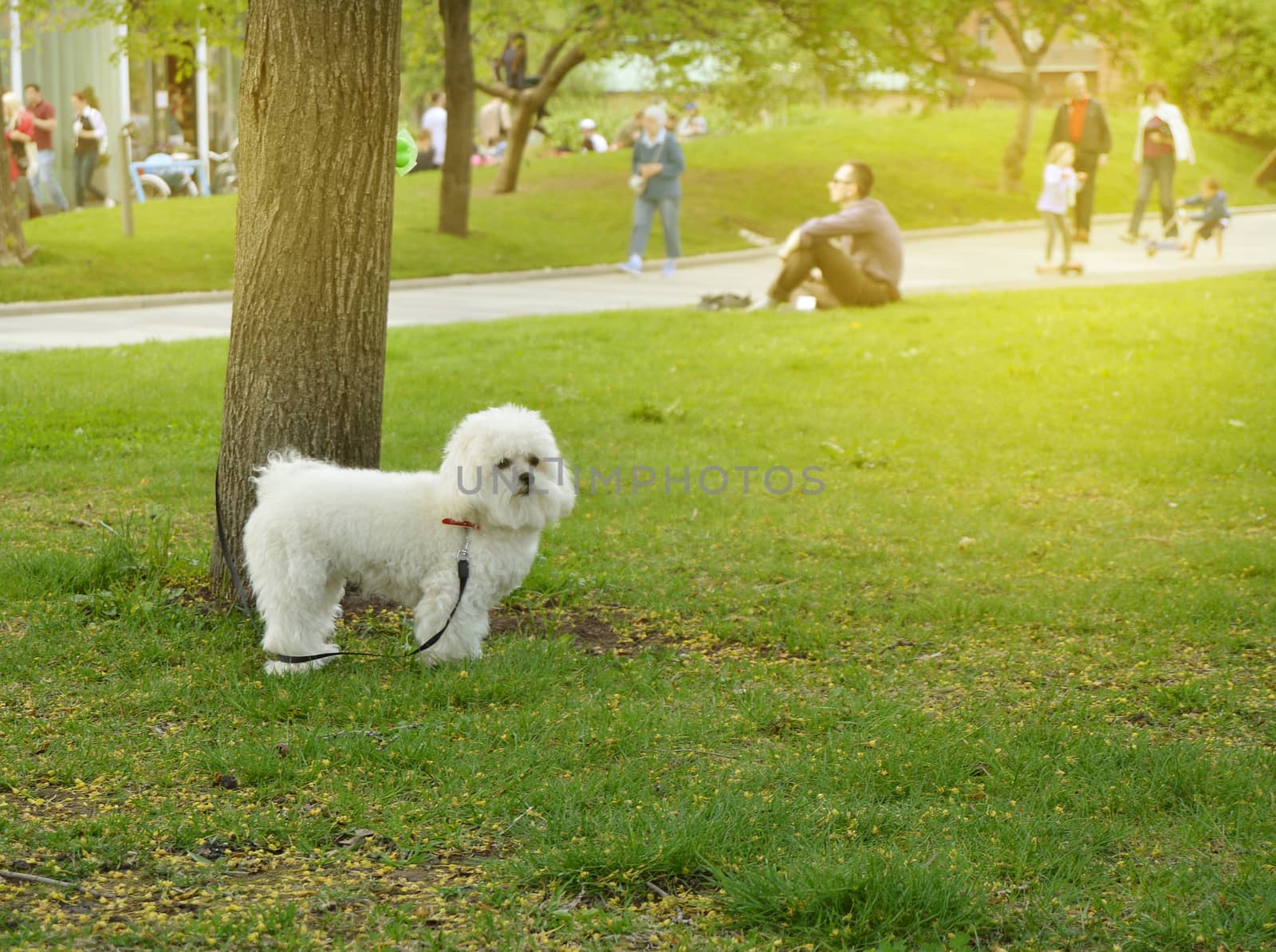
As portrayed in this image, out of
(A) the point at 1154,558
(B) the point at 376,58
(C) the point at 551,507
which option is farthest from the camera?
(A) the point at 1154,558

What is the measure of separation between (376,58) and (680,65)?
15.8m

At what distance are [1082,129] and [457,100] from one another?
960 centimetres

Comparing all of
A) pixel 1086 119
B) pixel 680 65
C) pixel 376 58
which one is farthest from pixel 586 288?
pixel 376 58

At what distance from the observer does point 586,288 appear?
18250mm

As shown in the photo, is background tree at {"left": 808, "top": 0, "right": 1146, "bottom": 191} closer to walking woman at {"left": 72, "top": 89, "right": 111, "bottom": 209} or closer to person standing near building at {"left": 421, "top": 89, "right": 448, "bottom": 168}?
person standing near building at {"left": 421, "top": 89, "right": 448, "bottom": 168}

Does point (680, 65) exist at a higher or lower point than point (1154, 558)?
higher

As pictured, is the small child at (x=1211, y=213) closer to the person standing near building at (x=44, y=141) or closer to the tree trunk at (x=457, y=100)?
the tree trunk at (x=457, y=100)

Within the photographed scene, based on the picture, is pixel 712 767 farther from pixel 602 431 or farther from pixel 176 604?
pixel 602 431

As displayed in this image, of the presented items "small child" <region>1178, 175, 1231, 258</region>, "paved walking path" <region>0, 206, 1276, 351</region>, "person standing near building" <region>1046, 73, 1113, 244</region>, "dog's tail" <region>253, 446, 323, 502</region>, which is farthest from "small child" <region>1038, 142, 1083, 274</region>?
"dog's tail" <region>253, 446, 323, 502</region>

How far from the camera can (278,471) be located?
5094 mm

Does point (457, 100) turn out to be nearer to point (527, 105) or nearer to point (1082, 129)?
point (527, 105)

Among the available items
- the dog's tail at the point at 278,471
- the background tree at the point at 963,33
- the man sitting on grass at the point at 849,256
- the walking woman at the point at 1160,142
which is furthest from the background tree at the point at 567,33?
the dog's tail at the point at 278,471

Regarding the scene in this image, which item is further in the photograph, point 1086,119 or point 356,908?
point 1086,119

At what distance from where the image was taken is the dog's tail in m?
5.06
